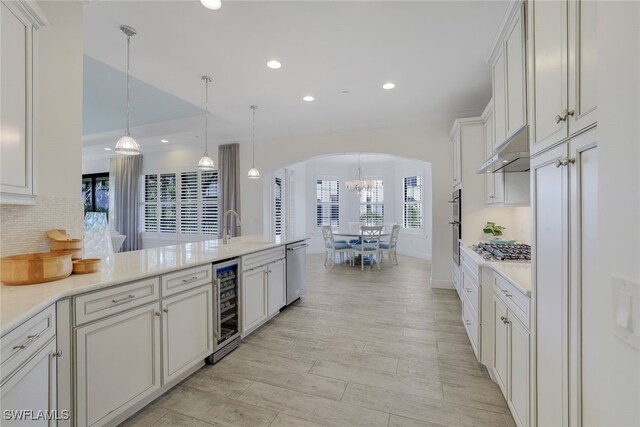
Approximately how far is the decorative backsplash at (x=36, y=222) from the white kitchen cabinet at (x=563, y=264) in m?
2.86

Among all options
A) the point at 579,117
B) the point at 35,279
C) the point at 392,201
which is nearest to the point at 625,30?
the point at 579,117

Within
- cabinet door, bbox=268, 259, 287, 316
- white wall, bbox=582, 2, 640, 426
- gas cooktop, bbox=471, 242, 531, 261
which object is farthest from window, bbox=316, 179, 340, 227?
white wall, bbox=582, 2, 640, 426

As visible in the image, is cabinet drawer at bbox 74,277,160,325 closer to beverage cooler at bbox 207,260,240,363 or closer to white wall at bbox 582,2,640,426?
beverage cooler at bbox 207,260,240,363

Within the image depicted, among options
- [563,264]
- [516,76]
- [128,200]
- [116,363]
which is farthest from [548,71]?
[128,200]

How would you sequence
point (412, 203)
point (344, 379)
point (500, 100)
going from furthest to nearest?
point (412, 203), point (500, 100), point (344, 379)

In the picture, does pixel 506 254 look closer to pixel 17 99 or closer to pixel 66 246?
pixel 66 246

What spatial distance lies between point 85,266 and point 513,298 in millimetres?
2645

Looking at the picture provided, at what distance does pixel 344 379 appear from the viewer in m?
2.18

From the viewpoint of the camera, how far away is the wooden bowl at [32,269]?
145 cm

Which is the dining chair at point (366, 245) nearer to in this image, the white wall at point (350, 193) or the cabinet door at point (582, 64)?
the white wall at point (350, 193)

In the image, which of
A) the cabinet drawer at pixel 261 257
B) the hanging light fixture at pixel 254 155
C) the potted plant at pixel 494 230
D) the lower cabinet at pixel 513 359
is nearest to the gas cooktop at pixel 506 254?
the lower cabinet at pixel 513 359

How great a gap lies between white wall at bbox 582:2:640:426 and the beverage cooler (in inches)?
94.2

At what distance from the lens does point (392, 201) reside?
891 cm

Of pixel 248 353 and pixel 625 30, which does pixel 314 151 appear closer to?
pixel 248 353
